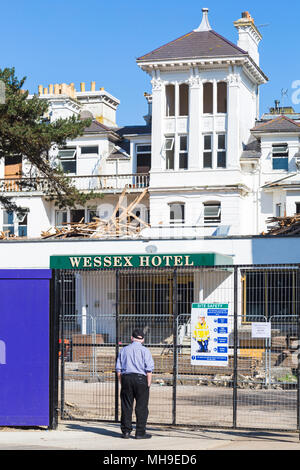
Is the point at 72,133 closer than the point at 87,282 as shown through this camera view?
No

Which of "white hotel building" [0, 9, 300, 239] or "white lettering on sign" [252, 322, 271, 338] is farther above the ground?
"white hotel building" [0, 9, 300, 239]

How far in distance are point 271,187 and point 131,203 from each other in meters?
7.27

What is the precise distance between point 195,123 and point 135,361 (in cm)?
3287

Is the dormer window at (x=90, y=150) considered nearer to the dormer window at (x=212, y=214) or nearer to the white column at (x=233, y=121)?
the dormer window at (x=212, y=214)

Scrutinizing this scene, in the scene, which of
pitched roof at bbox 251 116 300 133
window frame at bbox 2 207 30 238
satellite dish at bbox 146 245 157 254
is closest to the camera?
satellite dish at bbox 146 245 157 254

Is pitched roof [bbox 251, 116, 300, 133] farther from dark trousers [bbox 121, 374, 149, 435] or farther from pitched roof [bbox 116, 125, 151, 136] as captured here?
dark trousers [bbox 121, 374, 149, 435]

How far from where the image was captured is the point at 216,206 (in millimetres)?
46219

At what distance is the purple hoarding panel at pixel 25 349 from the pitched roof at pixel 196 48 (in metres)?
31.8

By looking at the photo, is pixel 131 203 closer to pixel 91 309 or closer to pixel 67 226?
pixel 67 226

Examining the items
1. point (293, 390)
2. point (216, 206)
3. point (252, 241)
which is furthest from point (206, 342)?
point (216, 206)

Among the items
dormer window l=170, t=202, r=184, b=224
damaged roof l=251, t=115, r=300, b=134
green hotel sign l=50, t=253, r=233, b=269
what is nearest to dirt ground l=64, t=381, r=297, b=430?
Result: green hotel sign l=50, t=253, r=233, b=269

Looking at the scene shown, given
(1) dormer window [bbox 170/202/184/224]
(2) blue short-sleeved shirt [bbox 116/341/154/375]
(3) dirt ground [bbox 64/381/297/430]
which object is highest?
(1) dormer window [bbox 170/202/184/224]

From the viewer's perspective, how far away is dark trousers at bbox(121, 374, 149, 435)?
14383 millimetres

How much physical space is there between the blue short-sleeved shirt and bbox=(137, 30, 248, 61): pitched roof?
107 feet
